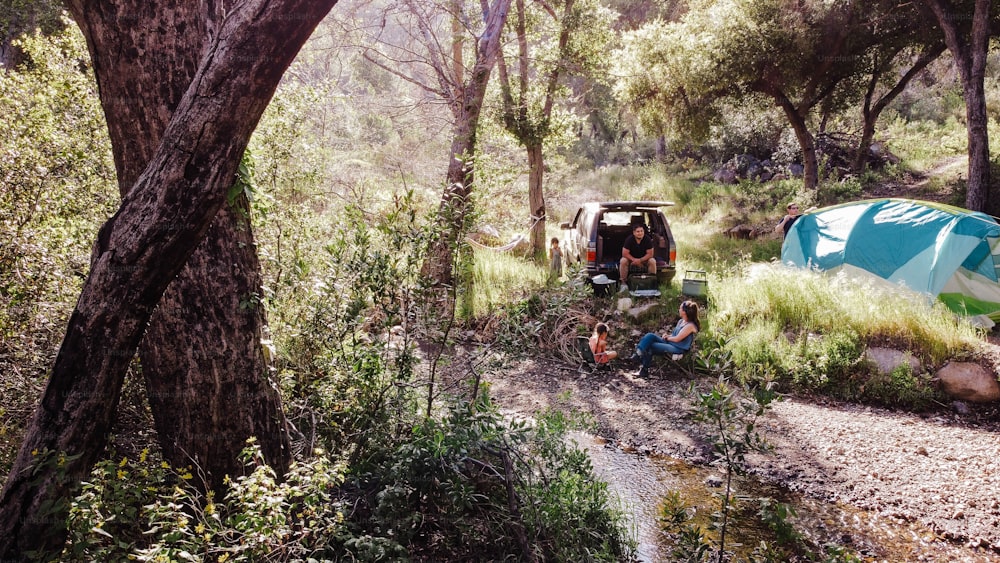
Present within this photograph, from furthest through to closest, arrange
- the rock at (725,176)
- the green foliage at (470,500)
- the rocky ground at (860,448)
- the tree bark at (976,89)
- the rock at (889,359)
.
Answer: the rock at (725,176)
the tree bark at (976,89)
the rock at (889,359)
the rocky ground at (860,448)
the green foliage at (470,500)

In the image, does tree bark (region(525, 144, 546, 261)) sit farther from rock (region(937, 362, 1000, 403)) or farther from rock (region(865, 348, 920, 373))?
rock (region(937, 362, 1000, 403))

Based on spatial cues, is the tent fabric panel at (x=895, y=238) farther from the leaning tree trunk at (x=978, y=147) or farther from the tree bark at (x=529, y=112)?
the tree bark at (x=529, y=112)

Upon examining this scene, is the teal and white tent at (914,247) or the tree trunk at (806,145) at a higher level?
the tree trunk at (806,145)

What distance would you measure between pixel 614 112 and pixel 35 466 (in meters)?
24.6

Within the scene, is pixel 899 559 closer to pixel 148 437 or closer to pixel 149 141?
pixel 148 437

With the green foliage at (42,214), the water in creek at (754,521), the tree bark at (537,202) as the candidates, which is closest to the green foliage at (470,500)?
the water in creek at (754,521)

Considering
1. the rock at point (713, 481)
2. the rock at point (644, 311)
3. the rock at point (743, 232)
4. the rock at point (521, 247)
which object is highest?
the rock at point (743, 232)

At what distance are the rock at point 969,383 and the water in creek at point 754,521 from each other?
2.68 meters

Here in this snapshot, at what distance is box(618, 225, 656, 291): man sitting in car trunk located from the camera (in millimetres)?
8758

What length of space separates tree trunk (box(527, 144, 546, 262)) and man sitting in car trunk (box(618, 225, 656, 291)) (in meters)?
2.78

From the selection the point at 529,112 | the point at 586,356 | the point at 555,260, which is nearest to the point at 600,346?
the point at 586,356

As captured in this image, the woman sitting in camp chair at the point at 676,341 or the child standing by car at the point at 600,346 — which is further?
the child standing by car at the point at 600,346

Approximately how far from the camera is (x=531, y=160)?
11.6m

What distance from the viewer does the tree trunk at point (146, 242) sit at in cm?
215
